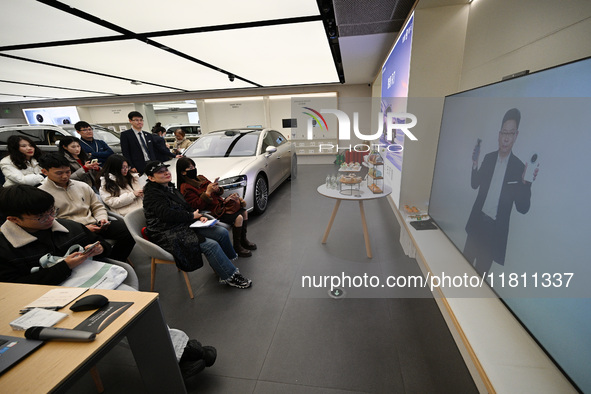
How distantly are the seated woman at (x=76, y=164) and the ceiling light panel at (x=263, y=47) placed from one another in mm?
1753

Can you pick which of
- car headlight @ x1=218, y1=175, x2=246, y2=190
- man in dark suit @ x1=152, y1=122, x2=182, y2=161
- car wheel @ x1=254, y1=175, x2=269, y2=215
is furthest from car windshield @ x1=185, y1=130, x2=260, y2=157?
car headlight @ x1=218, y1=175, x2=246, y2=190

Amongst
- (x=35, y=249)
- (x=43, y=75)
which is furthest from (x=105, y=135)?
(x=35, y=249)

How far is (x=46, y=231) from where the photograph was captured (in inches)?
57.9

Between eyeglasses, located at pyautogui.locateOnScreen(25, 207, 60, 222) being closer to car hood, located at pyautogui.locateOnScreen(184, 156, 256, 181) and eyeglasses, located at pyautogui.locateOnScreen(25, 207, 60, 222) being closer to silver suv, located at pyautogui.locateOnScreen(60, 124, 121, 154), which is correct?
car hood, located at pyautogui.locateOnScreen(184, 156, 256, 181)

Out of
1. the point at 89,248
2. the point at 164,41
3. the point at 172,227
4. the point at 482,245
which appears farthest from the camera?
the point at 164,41

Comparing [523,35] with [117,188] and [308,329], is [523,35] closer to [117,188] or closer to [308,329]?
[308,329]

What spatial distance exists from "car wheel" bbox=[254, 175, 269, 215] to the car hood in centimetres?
35

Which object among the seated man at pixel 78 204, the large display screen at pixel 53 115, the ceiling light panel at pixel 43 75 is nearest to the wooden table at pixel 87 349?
the seated man at pixel 78 204

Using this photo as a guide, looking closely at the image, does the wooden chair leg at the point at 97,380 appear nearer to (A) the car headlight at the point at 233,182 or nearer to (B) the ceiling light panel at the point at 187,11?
(A) the car headlight at the point at 233,182

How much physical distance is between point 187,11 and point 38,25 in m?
1.58

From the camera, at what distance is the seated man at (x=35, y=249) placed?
1.30 metres

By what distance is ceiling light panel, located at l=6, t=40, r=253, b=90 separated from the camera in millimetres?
3094

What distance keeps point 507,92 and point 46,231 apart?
9.71 ft

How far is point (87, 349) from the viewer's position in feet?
2.70
